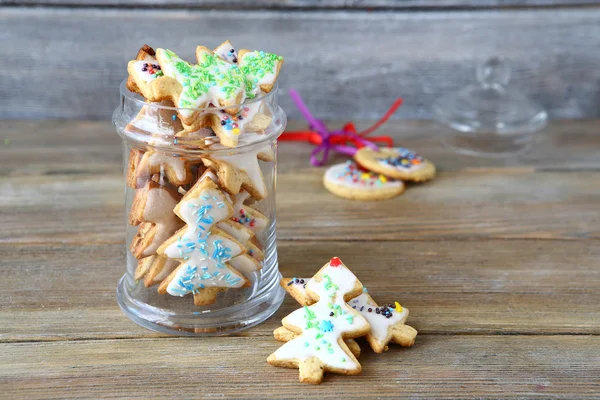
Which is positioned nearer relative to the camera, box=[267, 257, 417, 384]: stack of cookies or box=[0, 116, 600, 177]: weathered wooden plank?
box=[267, 257, 417, 384]: stack of cookies

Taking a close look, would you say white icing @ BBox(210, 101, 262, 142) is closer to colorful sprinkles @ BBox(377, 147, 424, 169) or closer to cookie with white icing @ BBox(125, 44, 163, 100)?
cookie with white icing @ BBox(125, 44, 163, 100)

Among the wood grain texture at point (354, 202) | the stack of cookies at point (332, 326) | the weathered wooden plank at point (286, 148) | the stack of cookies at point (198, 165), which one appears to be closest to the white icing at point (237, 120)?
the stack of cookies at point (198, 165)

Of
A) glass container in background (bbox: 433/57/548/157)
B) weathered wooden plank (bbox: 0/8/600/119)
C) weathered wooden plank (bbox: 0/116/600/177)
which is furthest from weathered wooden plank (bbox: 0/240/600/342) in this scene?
weathered wooden plank (bbox: 0/8/600/119)

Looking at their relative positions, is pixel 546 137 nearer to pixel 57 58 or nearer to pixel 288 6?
pixel 288 6

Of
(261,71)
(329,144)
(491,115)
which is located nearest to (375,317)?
(261,71)

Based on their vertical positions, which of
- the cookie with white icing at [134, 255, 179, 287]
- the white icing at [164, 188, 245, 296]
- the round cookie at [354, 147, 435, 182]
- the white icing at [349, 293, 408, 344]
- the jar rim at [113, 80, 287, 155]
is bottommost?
the round cookie at [354, 147, 435, 182]

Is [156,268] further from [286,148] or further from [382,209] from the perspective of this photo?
[286,148]

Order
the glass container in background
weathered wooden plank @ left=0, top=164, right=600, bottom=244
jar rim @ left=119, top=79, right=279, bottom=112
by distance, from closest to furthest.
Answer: jar rim @ left=119, top=79, right=279, bottom=112 < weathered wooden plank @ left=0, top=164, right=600, bottom=244 < the glass container in background

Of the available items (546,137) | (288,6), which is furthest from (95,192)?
(546,137)
